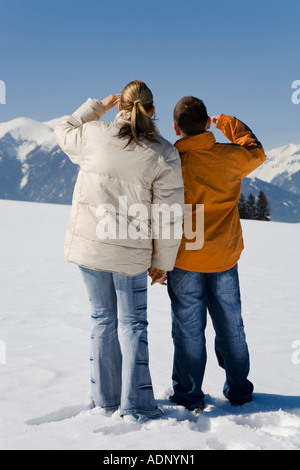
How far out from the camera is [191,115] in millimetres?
2863

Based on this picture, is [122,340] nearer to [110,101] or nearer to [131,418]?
[131,418]

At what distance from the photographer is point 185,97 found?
9.43ft

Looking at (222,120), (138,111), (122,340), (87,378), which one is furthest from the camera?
(87,378)

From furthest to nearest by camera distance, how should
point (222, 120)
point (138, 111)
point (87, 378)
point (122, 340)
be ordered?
point (87, 378) < point (222, 120) < point (122, 340) < point (138, 111)

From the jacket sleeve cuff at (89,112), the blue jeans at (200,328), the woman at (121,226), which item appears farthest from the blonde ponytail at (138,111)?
the blue jeans at (200,328)

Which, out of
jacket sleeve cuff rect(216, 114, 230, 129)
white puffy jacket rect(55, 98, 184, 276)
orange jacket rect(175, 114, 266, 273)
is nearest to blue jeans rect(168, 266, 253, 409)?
orange jacket rect(175, 114, 266, 273)

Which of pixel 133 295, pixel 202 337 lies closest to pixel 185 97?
pixel 133 295

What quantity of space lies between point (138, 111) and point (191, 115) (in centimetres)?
51

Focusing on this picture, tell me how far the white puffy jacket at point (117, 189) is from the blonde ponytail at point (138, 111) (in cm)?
4

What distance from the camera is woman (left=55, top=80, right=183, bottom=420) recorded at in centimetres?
254

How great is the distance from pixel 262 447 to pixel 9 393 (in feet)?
5.78

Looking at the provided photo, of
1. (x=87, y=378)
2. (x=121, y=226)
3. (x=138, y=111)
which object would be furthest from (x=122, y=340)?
(x=138, y=111)
